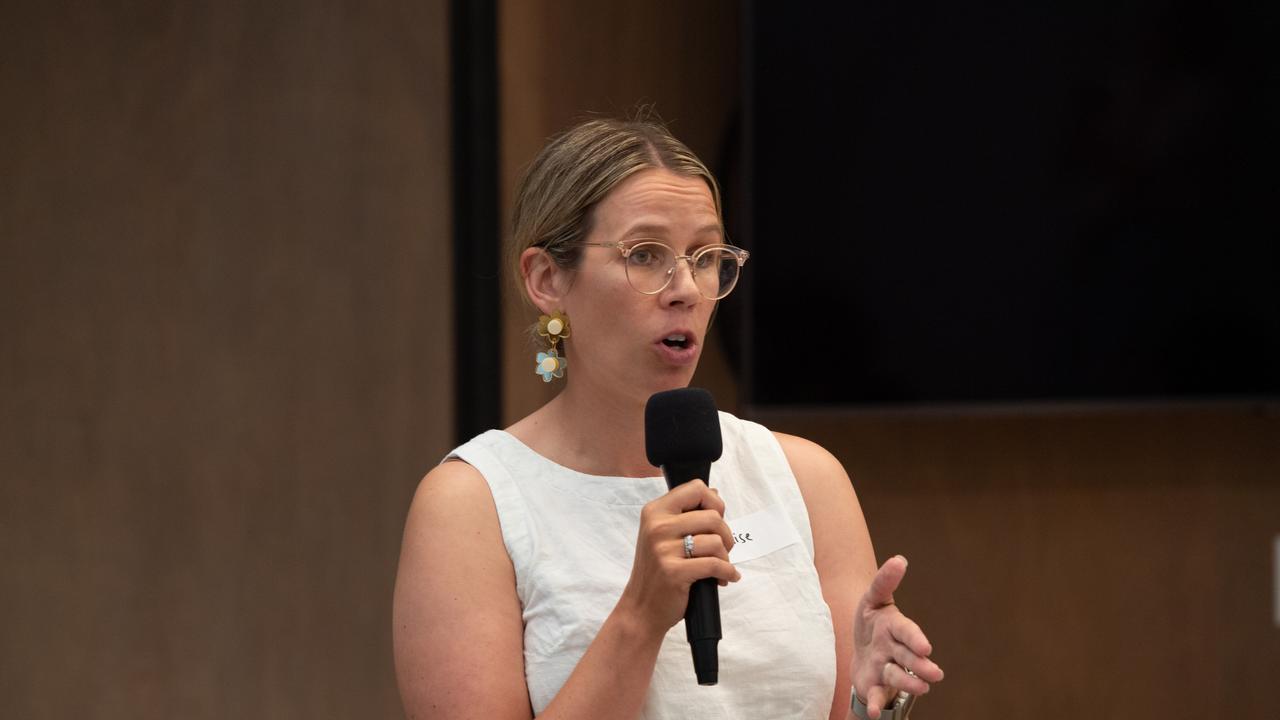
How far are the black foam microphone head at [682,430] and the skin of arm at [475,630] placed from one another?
78 mm

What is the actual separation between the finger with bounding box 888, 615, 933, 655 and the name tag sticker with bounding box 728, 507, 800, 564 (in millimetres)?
242

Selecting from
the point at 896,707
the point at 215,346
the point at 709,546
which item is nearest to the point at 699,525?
the point at 709,546

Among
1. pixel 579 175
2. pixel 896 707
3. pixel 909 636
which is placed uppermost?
pixel 579 175

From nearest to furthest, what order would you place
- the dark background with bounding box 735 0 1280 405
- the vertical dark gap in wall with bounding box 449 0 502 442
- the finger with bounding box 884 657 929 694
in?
1. the finger with bounding box 884 657 929 694
2. the dark background with bounding box 735 0 1280 405
3. the vertical dark gap in wall with bounding box 449 0 502 442

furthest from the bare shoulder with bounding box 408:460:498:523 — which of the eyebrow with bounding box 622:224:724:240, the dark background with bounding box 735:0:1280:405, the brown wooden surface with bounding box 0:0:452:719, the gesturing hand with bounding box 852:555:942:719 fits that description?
the brown wooden surface with bounding box 0:0:452:719

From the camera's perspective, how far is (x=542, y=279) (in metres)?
1.63

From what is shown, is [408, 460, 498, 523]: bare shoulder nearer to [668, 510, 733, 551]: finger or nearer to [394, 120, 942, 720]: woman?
[394, 120, 942, 720]: woman

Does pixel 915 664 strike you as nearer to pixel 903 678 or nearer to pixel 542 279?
pixel 903 678

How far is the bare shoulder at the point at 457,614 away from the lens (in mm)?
1443

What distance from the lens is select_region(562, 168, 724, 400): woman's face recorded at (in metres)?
1.51

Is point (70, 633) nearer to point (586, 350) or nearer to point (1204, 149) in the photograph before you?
point (586, 350)

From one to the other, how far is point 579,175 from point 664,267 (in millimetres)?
165

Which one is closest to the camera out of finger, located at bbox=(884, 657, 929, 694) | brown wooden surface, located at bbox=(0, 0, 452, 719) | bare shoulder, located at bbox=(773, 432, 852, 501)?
finger, located at bbox=(884, 657, 929, 694)

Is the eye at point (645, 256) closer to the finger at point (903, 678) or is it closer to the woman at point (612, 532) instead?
the woman at point (612, 532)
